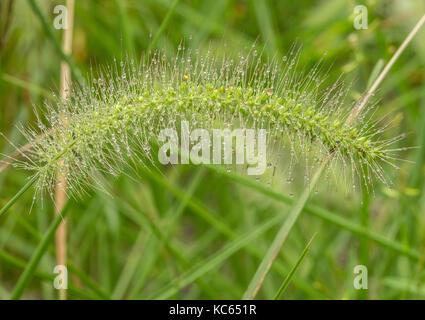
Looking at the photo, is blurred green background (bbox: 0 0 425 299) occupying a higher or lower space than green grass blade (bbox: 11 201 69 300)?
higher

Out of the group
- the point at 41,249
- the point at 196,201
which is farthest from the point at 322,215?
the point at 41,249

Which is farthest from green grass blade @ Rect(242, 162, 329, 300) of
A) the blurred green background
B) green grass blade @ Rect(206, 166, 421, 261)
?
the blurred green background

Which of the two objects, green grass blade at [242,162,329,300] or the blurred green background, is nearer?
green grass blade at [242,162,329,300]

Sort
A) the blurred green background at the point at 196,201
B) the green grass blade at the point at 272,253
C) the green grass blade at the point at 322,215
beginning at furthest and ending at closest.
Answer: the blurred green background at the point at 196,201 → the green grass blade at the point at 322,215 → the green grass blade at the point at 272,253

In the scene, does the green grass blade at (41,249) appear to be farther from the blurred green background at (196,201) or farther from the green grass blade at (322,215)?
the blurred green background at (196,201)

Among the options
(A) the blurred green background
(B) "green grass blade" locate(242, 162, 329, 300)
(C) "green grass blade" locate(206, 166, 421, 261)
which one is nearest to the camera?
(B) "green grass blade" locate(242, 162, 329, 300)

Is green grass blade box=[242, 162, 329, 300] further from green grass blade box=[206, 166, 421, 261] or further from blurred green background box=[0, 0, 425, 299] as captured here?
blurred green background box=[0, 0, 425, 299]

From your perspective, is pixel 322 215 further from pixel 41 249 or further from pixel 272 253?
pixel 41 249

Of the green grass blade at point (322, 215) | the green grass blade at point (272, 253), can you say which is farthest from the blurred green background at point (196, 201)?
the green grass blade at point (272, 253)

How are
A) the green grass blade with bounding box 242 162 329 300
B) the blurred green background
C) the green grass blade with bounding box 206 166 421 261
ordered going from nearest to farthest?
the green grass blade with bounding box 242 162 329 300 < the green grass blade with bounding box 206 166 421 261 < the blurred green background
